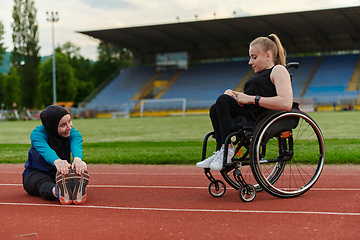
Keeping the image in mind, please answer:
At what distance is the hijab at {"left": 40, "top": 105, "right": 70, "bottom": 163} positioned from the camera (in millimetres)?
4078

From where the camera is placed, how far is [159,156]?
312 inches

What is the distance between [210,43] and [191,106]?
11.7 m

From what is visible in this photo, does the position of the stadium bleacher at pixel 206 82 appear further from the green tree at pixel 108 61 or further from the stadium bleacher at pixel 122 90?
the green tree at pixel 108 61

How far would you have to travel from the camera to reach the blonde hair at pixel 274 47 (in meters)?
3.97

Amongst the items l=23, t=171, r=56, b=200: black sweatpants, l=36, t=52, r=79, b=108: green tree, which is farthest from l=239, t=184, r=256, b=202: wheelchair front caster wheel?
l=36, t=52, r=79, b=108: green tree

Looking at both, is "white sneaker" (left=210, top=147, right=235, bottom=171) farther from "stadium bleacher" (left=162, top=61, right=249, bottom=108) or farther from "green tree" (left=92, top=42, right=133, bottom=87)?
"green tree" (left=92, top=42, right=133, bottom=87)

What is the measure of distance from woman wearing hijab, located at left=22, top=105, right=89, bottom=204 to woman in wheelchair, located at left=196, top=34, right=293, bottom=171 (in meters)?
1.15

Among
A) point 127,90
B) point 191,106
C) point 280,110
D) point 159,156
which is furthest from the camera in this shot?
point 127,90

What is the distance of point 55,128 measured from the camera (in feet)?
13.6

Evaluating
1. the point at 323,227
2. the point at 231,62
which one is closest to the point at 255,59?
the point at 323,227

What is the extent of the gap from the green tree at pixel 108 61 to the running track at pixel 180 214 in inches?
2498

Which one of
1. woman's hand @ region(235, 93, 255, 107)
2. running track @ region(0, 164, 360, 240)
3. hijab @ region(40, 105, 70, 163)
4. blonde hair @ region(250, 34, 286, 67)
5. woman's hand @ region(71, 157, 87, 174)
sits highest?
blonde hair @ region(250, 34, 286, 67)

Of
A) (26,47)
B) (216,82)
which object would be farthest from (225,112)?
(26,47)

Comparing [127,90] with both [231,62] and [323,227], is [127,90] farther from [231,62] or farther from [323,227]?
[323,227]
